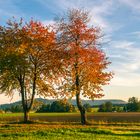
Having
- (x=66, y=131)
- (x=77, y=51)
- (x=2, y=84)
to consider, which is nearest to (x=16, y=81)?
(x=2, y=84)

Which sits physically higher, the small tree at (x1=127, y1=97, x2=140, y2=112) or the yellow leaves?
the yellow leaves

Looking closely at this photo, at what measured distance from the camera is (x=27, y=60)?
62.8 m

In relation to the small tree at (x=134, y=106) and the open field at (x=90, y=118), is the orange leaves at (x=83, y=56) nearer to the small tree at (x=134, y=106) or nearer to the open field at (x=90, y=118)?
the open field at (x=90, y=118)

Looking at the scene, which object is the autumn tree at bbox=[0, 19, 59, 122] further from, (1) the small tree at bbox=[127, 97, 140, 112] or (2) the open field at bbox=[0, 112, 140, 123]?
(1) the small tree at bbox=[127, 97, 140, 112]

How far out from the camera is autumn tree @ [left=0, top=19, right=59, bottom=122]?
201 feet

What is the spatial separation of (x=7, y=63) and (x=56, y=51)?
711cm

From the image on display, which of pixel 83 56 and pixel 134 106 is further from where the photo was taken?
pixel 134 106

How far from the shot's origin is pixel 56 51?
6216 centimetres

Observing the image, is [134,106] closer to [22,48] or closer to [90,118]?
[90,118]

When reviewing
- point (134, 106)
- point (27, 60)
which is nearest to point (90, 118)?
point (27, 60)

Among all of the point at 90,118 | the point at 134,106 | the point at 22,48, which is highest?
the point at 22,48

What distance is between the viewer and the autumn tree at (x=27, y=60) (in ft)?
201

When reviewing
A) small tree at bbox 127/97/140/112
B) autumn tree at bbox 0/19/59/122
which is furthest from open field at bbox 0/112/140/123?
small tree at bbox 127/97/140/112

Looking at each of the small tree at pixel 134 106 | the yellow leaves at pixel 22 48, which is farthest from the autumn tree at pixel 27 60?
the small tree at pixel 134 106
